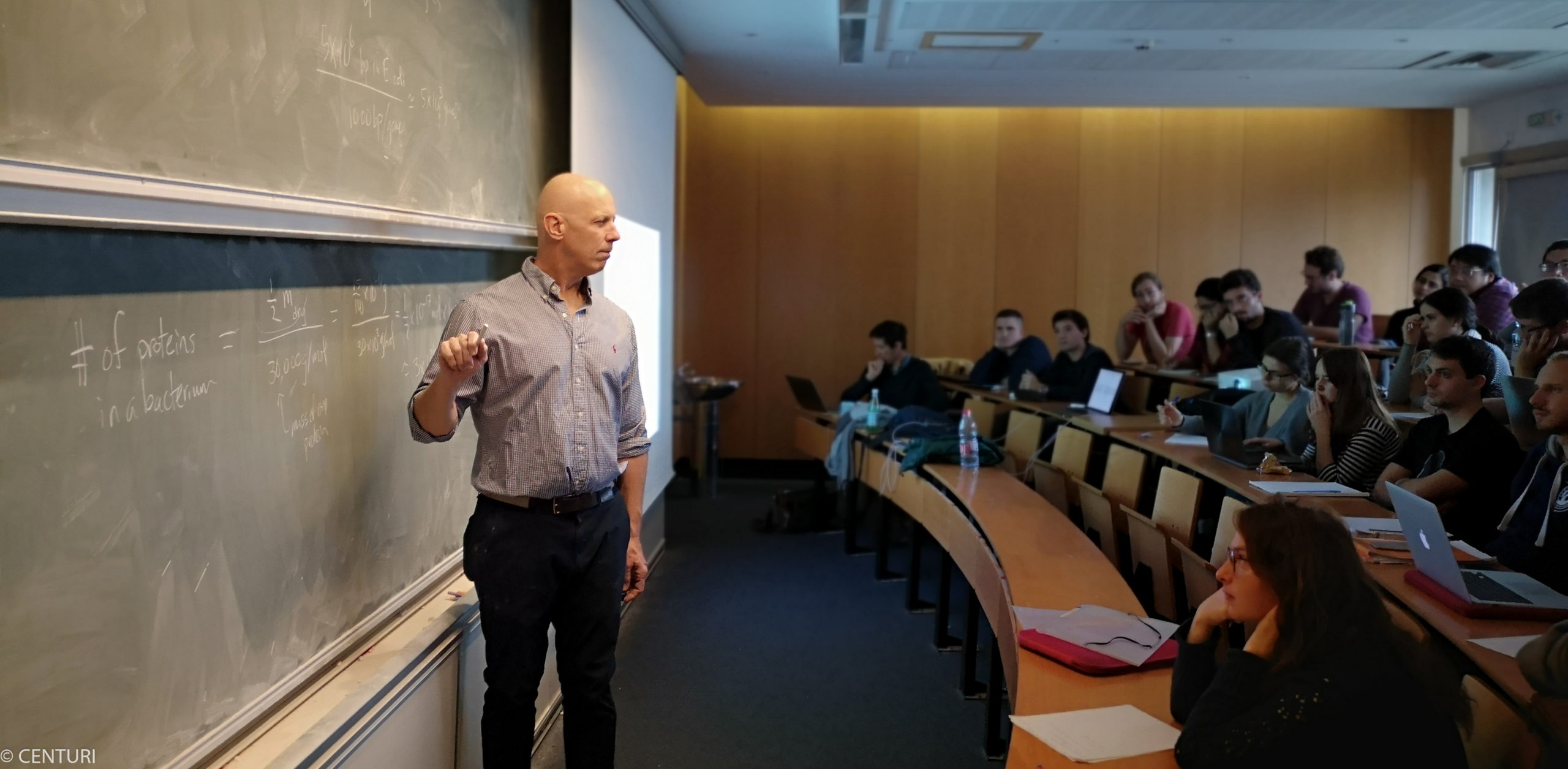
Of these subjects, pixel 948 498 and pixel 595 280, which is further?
pixel 948 498

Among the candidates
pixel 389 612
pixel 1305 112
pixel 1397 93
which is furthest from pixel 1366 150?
pixel 389 612

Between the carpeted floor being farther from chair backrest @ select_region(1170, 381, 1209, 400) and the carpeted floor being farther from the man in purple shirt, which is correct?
the man in purple shirt

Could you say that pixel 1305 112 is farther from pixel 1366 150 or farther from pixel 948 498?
pixel 948 498

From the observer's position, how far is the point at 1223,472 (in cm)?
418

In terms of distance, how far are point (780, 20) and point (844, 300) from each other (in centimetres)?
394

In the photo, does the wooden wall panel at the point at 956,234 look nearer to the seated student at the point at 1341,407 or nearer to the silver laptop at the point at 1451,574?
the seated student at the point at 1341,407

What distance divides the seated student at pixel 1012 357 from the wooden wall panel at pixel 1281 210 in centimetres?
293

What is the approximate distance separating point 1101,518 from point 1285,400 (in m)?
1.26

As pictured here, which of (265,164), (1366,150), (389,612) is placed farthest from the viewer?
(1366,150)

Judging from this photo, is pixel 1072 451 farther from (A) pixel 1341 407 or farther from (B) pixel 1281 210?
(B) pixel 1281 210

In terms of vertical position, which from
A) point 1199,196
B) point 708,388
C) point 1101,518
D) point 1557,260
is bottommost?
point 1101,518

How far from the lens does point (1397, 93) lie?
786 centimetres

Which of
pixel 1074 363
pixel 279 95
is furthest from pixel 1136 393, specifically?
pixel 279 95

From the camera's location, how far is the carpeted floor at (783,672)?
3631 millimetres
